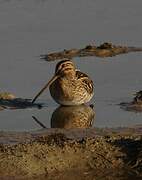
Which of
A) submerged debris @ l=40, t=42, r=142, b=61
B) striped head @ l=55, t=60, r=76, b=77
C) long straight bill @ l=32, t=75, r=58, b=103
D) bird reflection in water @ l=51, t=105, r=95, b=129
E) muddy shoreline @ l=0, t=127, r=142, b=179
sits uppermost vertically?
Result: submerged debris @ l=40, t=42, r=142, b=61

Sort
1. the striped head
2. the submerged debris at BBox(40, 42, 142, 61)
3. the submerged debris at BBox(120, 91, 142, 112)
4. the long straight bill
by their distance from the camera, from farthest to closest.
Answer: the submerged debris at BBox(40, 42, 142, 61)
the striped head
the long straight bill
the submerged debris at BBox(120, 91, 142, 112)

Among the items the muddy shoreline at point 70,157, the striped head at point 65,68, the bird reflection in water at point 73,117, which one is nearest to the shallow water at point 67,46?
the bird reflection in water at point 73,117

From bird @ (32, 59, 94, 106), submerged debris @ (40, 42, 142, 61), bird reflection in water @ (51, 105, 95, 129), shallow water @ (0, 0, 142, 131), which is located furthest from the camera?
submerged debris @ (40, 42, 142, 61)

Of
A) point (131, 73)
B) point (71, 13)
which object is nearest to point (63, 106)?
point (131, 73)

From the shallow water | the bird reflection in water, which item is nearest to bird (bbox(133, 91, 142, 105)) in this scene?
the shallow water

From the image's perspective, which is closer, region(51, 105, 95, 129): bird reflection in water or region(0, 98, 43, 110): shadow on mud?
region(51, 105, 95, 129): bird reflection in water

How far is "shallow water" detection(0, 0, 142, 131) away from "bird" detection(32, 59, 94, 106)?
0.13 m

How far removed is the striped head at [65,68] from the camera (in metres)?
11.4

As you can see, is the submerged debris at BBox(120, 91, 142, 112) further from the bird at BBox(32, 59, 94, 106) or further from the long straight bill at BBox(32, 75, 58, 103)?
the long straight bill at BBox(32, 75, 58, 103)

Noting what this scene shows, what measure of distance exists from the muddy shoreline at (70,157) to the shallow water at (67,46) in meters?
1.02

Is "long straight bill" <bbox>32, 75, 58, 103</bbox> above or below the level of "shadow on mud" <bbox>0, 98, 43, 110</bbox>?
above

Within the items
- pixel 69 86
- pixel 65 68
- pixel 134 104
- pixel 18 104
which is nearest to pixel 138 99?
pixel 134 104

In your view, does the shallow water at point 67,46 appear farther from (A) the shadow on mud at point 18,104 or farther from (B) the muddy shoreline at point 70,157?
(B) the muddy shoreline at point 70,157

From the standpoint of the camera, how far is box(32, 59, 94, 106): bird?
1114cm
